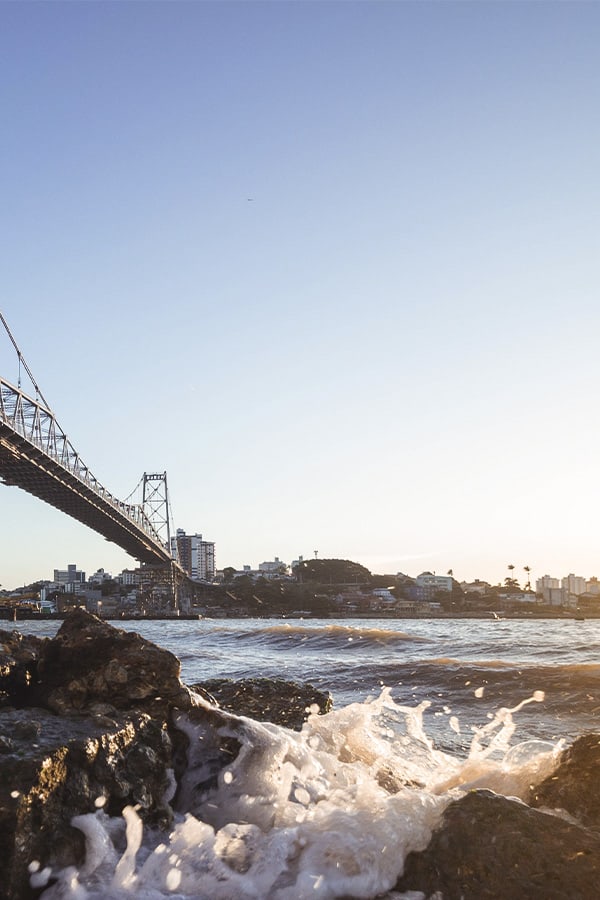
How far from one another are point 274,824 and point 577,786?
4.56 feet

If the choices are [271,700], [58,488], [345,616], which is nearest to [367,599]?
[345,616]

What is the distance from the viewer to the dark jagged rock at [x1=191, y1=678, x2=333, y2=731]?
5.59 m

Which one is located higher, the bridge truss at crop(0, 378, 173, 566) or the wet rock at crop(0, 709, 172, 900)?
the bridge truss at crop(0, 378, 173, 566)

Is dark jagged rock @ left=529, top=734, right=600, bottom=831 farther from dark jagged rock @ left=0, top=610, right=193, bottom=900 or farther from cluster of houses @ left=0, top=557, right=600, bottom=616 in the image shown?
cluster of houses @ left=0, top=557, right=600, bottom=616

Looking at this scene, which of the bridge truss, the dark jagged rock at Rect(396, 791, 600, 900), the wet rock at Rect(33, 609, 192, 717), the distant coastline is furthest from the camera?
Result: the distant coastline

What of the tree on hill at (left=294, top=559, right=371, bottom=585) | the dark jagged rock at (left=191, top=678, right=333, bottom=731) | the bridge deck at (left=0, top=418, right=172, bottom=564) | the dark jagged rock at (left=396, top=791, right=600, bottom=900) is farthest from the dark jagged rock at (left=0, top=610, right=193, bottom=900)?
the tree on hill at (left=294, top=559, right=371, bottom=585)

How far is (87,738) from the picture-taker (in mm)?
3066

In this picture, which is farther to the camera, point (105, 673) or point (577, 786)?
point (105, 673)

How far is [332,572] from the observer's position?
12912 cm

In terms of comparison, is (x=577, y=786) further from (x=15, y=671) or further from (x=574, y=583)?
(x=574, y=583)

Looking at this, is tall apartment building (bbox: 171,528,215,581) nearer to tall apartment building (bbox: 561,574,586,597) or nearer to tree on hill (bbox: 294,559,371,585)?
tree on hill (bbox: 294,559,371,585)

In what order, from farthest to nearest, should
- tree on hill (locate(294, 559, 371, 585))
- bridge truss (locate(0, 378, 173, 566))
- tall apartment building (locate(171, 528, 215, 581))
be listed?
tall apartment building (locate(171, 528, 215, 581)), tree on hill (locate(294, 559, 371, 585)), bridge truss (locate(0, 378, 173, 566))

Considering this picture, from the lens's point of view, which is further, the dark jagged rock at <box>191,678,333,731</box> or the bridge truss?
the bridge truss

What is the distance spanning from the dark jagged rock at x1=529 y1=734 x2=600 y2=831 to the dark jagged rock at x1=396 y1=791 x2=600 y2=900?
14.2 inches
